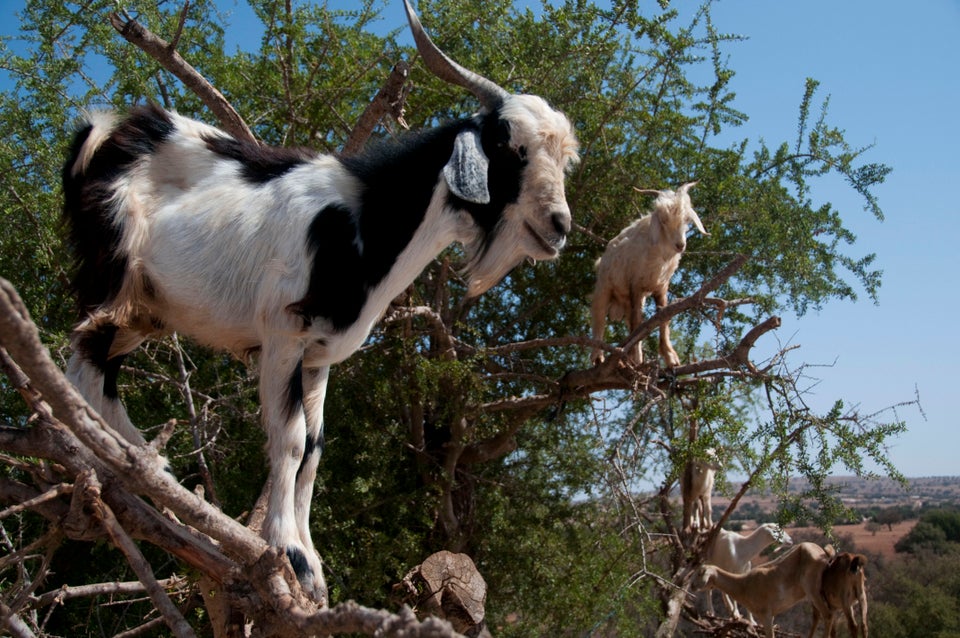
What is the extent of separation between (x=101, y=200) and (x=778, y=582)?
5.97m

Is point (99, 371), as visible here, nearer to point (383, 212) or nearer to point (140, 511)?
point (140, 511)

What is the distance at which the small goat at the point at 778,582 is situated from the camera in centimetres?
639

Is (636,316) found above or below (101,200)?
above

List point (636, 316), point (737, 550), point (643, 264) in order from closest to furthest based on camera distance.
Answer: point (643, 264) → point (636, 316) → point (737, 550)

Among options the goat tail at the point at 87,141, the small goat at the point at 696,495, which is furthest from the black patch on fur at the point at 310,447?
the small goat at the point at 696,495

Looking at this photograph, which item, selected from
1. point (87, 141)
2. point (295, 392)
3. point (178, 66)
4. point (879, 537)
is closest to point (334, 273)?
point (295, 392)

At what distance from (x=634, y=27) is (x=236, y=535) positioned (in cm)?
474

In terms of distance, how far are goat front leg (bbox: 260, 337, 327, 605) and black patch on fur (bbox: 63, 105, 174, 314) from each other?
0.62m

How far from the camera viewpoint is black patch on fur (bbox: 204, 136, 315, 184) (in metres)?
2.99

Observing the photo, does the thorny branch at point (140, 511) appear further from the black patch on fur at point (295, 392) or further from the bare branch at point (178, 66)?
the bare branch at point (178, 66)

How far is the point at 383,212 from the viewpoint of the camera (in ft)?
9.43

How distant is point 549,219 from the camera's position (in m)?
2.89

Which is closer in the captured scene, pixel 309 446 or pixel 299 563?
pixel 299 563

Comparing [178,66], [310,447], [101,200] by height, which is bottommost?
[310,447]
